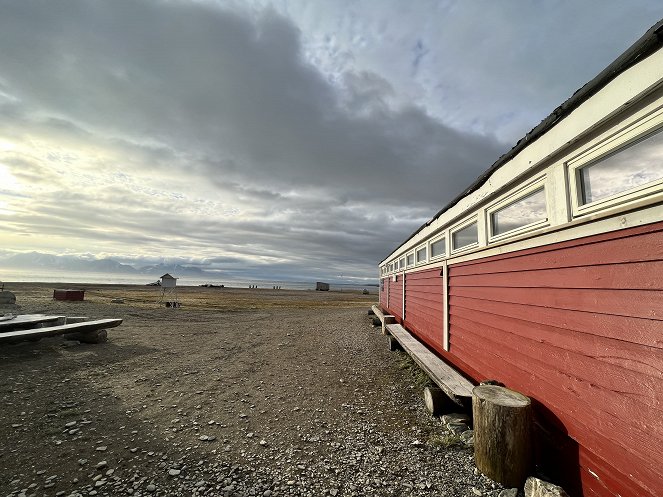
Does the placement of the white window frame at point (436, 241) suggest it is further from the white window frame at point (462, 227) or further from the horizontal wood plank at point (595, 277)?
the horizontal wood plank at point (595, 277)

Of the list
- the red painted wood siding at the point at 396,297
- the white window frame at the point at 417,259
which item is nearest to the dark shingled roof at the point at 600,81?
the white window frame at the point at 417,259

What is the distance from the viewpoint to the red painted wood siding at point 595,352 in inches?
95.9

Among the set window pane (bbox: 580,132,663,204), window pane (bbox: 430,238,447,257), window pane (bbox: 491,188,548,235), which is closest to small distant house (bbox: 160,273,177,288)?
window pane (bbox: 430,238,447,257)

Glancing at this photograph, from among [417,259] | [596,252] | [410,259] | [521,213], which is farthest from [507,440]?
[410,259]

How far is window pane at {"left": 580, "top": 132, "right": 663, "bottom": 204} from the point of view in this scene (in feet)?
8.05

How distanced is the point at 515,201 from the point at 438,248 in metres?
3.90

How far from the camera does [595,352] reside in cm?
292

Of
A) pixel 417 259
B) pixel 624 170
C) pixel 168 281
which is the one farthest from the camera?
pixel 168 281

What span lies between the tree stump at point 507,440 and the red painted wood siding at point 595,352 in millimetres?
304

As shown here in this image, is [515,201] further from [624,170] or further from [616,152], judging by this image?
[624,170]

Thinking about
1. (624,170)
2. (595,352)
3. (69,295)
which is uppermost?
(624,170)

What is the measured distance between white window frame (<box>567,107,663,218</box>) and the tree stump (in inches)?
84.4

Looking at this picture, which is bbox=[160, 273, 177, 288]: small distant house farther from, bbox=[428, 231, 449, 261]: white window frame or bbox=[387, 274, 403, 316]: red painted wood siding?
bbox=[428, 231, 449, 261]: white window frame

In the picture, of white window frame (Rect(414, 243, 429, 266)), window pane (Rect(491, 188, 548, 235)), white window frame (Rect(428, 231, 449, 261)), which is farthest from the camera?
white window frame (Rect(414, 243, 429, 266))
